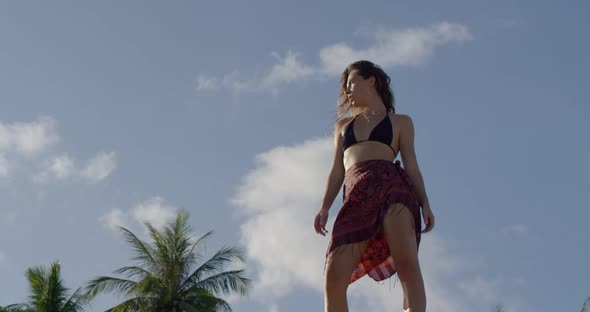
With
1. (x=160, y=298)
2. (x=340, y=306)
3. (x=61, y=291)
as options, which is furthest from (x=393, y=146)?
(x=61, y=291)

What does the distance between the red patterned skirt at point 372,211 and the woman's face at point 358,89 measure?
2.10ft

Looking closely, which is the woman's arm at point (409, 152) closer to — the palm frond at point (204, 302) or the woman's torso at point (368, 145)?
the woman's torso at point (368, 145)

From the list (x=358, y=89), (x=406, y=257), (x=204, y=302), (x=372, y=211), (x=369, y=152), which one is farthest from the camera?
(x=204, y=302)

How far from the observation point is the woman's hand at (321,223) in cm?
694

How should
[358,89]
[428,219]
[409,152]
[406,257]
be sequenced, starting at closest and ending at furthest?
[406,257] < [428,219] < [409,152] < [358,89]

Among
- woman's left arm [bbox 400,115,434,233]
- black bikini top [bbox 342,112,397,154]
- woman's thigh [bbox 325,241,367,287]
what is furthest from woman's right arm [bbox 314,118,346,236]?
woman's left arm [bbox 400,115,434,233]

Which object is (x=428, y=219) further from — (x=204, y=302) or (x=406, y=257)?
→ (x=204, y=302)

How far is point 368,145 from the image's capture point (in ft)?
23.3

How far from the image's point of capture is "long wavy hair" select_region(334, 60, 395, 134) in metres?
7.46

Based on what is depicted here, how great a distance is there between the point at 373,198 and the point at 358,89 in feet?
3.33

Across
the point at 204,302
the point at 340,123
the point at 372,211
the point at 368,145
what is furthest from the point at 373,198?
the point at 204,302

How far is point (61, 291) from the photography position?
34.6m

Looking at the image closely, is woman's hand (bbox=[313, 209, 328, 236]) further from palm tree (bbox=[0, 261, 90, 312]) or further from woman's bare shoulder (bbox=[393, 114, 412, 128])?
palm tree (bbox=[0, 261, 90, 312])

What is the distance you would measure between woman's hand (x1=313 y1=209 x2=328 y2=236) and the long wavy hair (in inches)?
35.1
